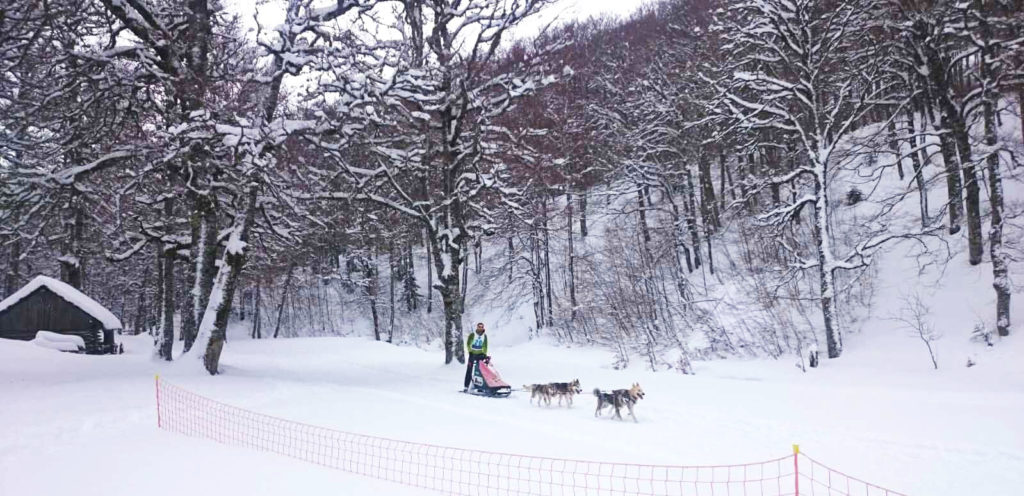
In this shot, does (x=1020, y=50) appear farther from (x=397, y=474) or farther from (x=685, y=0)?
(x=685, y=0)

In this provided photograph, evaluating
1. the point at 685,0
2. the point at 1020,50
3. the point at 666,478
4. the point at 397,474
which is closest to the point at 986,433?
the point at 666,478

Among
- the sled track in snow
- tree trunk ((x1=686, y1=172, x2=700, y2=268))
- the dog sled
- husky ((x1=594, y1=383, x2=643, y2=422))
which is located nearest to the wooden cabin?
the dog sled

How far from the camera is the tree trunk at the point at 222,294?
592 inches

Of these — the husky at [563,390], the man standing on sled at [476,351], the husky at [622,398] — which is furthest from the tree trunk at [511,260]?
the husky at [622,398]

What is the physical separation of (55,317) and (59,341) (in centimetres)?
340

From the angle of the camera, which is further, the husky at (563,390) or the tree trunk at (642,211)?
the tree trunk at (642,211)

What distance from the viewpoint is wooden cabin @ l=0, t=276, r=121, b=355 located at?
92.1 feet

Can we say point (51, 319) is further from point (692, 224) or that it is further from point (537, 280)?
point (692, 224)

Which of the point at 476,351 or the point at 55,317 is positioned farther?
the point at 55,317

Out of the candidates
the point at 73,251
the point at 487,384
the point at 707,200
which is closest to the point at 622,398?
the point at 487,384

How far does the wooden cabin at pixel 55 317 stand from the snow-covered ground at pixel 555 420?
11620mm

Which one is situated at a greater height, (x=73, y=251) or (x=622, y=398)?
(x=73, y=251)

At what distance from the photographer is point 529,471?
743 cm

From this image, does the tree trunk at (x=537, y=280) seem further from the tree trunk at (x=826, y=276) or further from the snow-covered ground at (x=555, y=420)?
the tree trunk at (x=826, y=276)
